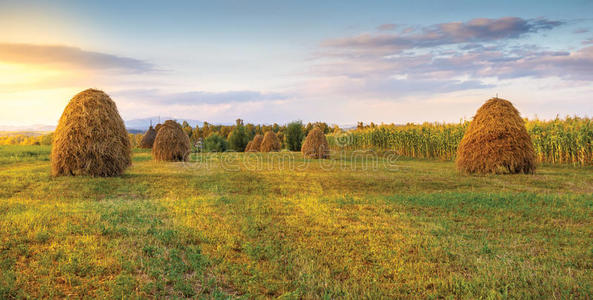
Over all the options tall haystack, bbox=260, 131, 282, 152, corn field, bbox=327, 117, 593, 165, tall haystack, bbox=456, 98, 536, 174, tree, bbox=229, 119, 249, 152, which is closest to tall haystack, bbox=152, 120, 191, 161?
tall haystack, bbox=260, 131, 282, 152

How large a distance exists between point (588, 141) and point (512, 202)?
13.5m

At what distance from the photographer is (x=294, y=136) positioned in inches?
2002

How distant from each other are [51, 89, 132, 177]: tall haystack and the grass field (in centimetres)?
172

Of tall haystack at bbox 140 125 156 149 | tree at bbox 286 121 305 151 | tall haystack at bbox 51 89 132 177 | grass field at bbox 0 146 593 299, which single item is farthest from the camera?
tree at bbox 286 121 305 151

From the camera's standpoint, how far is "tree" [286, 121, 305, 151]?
165 ft

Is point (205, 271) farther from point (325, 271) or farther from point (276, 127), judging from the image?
point (276, 127)

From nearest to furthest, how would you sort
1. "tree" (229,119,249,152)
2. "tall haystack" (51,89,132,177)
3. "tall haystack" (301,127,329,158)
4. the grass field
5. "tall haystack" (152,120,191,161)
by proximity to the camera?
1. the grass field
2. "tall haystack" (51,89,132,177)
3. "tall haystack" (152,120,191,161)
4. "tall haystack" (301,127,329,158)
5. "tree" (229,119,249,152)

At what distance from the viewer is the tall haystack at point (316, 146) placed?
2659 centimetres

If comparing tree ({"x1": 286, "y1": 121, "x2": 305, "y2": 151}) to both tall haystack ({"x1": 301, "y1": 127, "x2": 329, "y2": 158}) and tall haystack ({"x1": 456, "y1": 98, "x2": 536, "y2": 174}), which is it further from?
tall haystack ({"x1": 456, "y1": 98, "x2": 536, "y2": 174})

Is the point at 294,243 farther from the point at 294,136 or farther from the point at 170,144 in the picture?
the point at 294,136

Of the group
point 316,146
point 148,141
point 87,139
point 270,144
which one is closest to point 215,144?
point 148,141

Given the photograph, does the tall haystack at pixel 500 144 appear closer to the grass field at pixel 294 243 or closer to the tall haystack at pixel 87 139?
the grass field at pixel 294 243

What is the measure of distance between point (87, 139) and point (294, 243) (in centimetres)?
1003

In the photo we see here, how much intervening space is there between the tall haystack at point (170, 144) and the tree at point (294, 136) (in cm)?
2812
